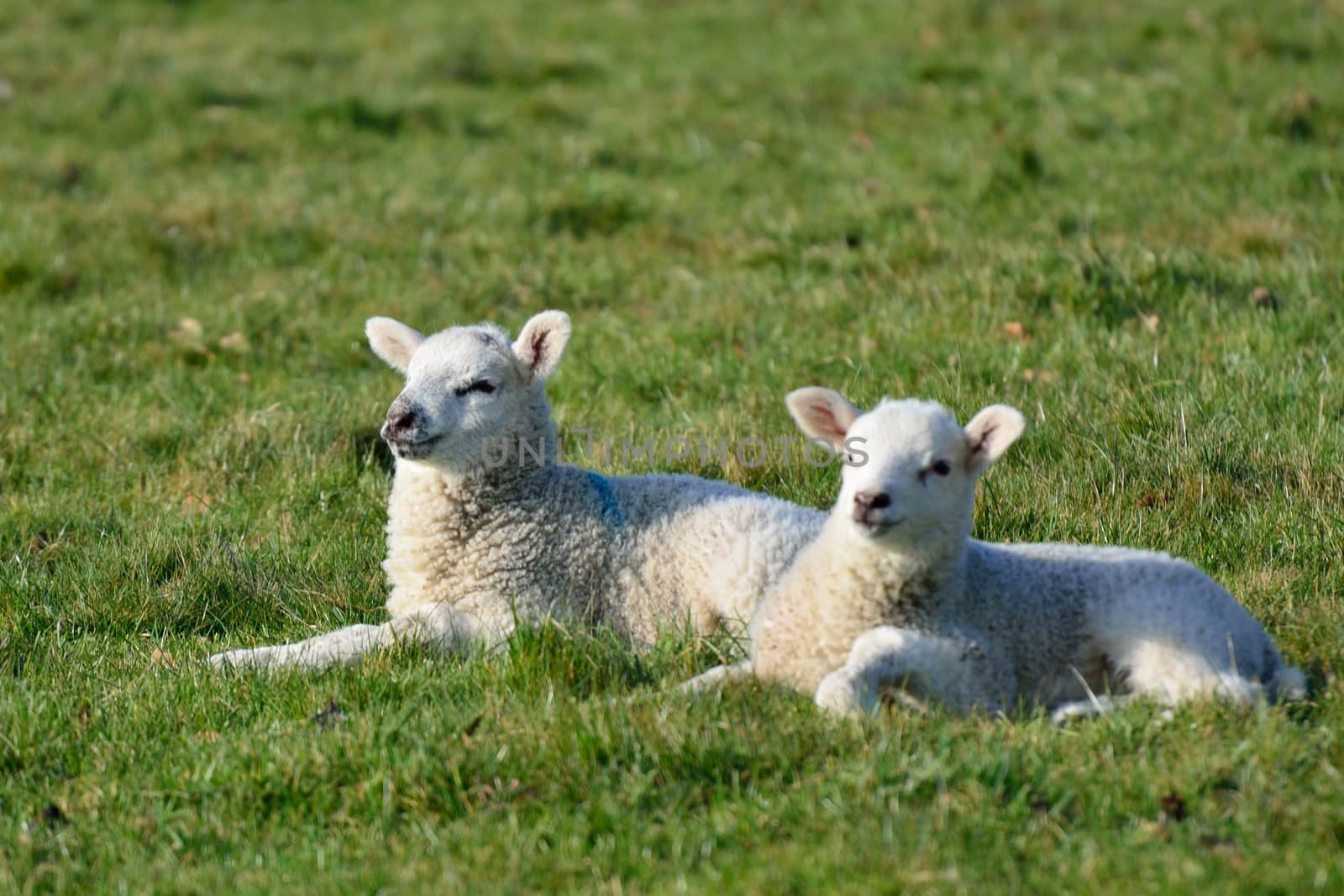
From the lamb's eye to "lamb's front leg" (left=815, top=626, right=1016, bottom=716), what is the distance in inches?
67.6

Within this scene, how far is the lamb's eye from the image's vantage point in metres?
5.55

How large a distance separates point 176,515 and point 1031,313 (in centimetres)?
410

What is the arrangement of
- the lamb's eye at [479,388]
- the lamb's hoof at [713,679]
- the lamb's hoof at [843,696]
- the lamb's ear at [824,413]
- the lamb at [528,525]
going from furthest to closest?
the lamb's eye at [479,388], the lamb at [528,525], the lamb's ear at [824,413], the lamb's hoof at [713,679], the lamb's hoof at [843,696]

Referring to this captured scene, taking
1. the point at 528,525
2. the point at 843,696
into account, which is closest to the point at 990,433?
the point at 843,696

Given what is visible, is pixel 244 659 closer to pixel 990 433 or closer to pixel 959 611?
pixel 959 611

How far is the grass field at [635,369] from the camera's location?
3.93 m

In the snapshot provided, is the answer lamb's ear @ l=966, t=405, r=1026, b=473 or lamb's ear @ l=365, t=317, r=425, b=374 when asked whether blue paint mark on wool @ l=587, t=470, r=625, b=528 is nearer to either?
lamb's ear @ l=365, t=317, r=425, b=374

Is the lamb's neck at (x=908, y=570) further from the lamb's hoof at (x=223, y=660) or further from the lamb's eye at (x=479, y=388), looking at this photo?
the lamb's hoof at (x=223, y=660)

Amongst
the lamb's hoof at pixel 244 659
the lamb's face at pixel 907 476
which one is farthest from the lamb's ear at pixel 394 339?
the lamb's face at pixel 907 476

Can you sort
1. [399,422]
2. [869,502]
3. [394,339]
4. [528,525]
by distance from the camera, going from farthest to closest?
[394,339] → [528,525] → [399,422] → [869,502]

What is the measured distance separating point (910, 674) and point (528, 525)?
1.64 m

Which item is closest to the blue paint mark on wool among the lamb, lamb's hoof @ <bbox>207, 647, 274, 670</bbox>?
the lamb

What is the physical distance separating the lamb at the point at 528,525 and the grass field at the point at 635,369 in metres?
0.36

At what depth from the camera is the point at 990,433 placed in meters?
4.63
